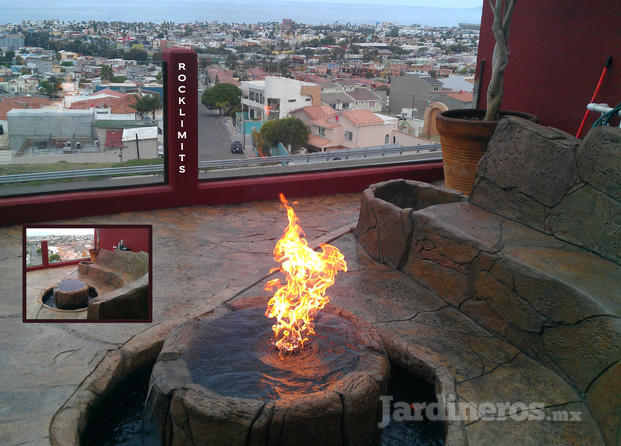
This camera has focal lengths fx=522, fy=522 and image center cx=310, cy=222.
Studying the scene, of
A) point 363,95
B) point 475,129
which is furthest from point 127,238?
point 363,95

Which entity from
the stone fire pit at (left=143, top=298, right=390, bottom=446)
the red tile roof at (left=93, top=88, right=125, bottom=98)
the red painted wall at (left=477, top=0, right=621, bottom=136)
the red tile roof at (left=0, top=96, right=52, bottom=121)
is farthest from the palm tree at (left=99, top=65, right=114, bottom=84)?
the red painted wall at (left=477, top=0, right=621, bottom=136)

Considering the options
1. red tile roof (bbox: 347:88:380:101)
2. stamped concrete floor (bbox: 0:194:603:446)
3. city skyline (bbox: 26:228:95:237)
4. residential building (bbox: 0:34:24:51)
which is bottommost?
stamped concrete floor (bbox: 0:194:603:446)

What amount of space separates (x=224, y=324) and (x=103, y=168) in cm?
431

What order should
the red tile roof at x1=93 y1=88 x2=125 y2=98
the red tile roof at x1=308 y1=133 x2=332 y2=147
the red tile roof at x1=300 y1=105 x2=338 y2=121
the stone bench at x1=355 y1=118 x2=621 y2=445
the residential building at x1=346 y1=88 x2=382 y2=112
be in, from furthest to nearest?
1. the residential building at x1=346 y1=88 x2=382 y2=112
2. the red tile roof at x1=308 y1=133 x2=332 y2=147
3. the red tile roof at x1=300 y1=105 x2=338 y2=121
4. the red tile roof at x1=93 y1=88 x2=125 y2=98
5. the stone bench at x1=355 y1=118 x2=621 y2=445

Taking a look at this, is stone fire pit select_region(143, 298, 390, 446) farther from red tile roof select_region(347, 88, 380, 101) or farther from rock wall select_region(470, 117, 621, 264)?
red tile roof select_region(347, 88, 380, 101)

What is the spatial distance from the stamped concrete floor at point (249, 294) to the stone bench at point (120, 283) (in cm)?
17

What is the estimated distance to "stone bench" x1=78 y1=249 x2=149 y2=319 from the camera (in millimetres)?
4109

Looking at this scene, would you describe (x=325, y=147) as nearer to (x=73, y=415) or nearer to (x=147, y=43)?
(x=147, y=43)

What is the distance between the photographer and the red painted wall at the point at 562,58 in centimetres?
710

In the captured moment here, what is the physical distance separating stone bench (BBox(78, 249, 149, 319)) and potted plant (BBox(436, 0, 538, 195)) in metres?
4.57

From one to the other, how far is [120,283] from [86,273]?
0.35m

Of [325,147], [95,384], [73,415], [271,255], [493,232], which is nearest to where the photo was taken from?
[73,415]

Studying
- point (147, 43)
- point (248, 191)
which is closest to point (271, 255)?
point (248, 191)

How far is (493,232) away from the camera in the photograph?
484cm
